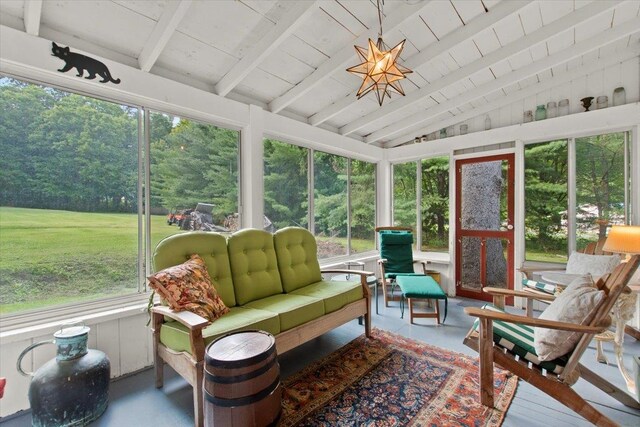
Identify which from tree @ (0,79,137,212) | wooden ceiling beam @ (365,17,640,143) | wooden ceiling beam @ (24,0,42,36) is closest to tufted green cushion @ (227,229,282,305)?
tree @ (0,79,137,212)

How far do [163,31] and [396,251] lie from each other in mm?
3664

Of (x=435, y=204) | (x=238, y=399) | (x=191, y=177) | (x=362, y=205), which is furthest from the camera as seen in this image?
(x=362, y=205)

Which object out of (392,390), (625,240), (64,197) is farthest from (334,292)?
(625,240)

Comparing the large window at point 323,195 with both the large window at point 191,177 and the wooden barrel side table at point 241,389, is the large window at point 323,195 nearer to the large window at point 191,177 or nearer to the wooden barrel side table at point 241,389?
the large window at point 191,177

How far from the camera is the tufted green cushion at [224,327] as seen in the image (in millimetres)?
1805

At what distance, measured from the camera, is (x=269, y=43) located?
2.35 meters

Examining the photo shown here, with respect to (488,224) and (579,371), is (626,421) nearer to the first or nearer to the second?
(579,371)

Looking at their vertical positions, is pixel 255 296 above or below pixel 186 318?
below

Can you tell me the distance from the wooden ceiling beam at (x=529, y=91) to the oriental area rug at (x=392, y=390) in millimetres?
3380

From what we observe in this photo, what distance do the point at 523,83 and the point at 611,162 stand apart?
1407mm

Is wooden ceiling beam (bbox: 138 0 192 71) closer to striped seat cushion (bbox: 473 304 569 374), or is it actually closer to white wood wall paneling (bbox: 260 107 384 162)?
white wood wall paneling (bbox: 260 107 384 162)

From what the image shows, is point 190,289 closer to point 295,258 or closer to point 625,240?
point 295,258

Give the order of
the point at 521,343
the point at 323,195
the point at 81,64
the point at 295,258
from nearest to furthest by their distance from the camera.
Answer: the point at 521,343 → the point at 81,64 → the point at 295,258 → the point at 323,195

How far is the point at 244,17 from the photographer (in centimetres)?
223
